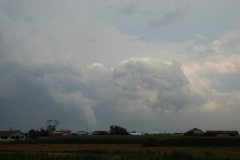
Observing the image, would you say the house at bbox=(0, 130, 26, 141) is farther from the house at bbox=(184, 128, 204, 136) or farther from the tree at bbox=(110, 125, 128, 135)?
the house at bbox=(184, 128, 204, 136)

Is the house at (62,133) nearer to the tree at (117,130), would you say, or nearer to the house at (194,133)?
the tree at (117,130)

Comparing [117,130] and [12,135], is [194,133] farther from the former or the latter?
[12,135]

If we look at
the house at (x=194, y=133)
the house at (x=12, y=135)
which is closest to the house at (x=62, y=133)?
the house at (x=12, y=135)

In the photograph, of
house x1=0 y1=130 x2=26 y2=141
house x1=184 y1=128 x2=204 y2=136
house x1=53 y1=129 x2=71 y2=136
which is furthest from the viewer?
house x1=53 y1=129 x2=71 y2=136

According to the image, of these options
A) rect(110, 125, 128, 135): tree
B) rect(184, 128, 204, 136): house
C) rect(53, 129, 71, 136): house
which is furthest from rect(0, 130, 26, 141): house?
rect(184, 128, 204, 136): house

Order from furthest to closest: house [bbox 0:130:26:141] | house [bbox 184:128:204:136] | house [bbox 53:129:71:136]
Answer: house [bbox 53:129:71:136] → house [bbox 0:130:26:141] → house [bbox 184:128:204:136]

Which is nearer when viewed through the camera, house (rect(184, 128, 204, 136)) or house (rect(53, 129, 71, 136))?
house (rect(184, 128, 204, 136))

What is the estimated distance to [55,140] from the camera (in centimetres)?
11156

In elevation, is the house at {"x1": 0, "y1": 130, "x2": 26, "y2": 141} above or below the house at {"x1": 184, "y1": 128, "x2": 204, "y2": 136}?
above

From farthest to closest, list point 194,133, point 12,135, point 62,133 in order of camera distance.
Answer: point 62,133
point 12,135
point 194,133

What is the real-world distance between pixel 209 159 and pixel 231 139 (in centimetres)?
5223

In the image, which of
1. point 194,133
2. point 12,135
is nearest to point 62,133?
point 12,135

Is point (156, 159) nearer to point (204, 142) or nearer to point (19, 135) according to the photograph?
point (204, 142)

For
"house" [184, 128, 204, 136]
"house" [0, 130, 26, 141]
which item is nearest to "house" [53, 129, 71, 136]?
"house" [0, 130, 26, 141]
